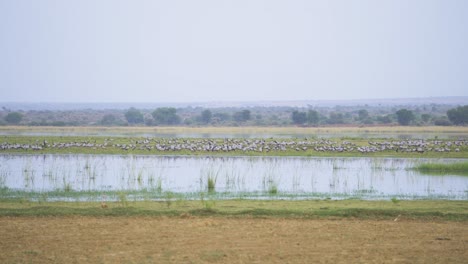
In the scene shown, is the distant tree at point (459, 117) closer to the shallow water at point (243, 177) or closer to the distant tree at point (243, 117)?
the distant tree at point (243, 117)

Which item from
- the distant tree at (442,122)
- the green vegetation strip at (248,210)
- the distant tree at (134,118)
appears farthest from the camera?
the distant tree at (134,118)

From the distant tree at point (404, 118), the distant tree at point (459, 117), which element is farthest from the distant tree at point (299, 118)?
the distant tree at point (459, 117)

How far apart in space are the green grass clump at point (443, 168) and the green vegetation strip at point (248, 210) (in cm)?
1312

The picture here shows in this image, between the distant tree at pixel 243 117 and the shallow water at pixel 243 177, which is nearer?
the shallow water at pixel 243 177

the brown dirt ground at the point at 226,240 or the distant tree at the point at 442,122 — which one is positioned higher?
the distant tree at the point at 442,122

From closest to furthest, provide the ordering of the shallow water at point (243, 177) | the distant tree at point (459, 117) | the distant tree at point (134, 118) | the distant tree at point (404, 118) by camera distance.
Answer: the shallow water at point (243, 177) → the distant tree at point (459, 117) → the distant tree at point (404, 118) → the distant tree at point (134, 118)

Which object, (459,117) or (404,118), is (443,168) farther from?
(404,118)

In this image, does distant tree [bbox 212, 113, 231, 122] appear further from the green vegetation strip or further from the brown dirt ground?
the brown dirt ground

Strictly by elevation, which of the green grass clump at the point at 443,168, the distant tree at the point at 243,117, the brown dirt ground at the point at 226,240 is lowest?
Answer: the green grass clump at the point at 443,168

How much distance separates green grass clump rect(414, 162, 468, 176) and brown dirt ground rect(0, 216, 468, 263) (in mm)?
16719

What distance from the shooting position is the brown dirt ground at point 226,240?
39.7 ft

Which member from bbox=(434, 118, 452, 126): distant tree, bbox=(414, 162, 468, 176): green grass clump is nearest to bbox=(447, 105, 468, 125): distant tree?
bbox=(434, 118, 452, 126): distant tree

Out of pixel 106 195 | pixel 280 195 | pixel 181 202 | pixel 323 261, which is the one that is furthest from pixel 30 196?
pixel 323 261

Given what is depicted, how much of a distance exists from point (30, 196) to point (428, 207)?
12.5 meters
